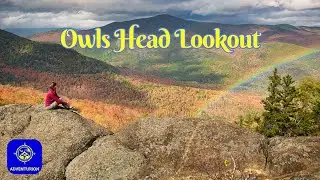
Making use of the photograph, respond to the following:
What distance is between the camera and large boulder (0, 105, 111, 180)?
90.8 ft

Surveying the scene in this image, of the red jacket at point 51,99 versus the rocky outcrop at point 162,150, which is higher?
the red jacket at point 51,99

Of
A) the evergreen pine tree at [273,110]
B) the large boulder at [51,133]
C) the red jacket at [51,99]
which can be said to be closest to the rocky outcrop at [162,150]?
the large boulder at [51,133]

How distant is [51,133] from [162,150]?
7.33 meters

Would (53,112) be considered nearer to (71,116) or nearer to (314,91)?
(71,116)

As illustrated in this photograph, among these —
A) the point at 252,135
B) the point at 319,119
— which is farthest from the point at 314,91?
the point at 252,135

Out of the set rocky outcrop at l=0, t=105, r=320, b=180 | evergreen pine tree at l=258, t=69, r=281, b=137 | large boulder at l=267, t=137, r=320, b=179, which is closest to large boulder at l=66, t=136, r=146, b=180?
rocky outcrop at l=0, t=105, r=320, b=180

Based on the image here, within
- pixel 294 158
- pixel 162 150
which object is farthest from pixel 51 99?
pixel 294 158

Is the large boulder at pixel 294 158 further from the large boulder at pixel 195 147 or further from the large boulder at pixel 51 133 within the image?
the large boulder at pixel 51 133

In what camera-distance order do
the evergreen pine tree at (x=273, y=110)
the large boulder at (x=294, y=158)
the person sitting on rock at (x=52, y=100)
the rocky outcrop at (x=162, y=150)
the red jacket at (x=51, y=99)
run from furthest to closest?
the evergreen pine tree at (x=273, y=110), the red jacket at (x=51, y=99), the person sitting on rock at (x=52, y=100), the rocky outcrop at (x=162, y=150), the large boulder at (x=294, y=158)

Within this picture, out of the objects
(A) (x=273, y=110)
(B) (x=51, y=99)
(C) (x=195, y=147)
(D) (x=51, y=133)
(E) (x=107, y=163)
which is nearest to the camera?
(E) (x=107, y=163)

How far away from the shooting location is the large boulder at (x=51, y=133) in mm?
27672

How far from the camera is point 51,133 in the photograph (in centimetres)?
2903

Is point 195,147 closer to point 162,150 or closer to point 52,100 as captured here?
point 162,150

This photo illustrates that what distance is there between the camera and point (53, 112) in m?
30.4
